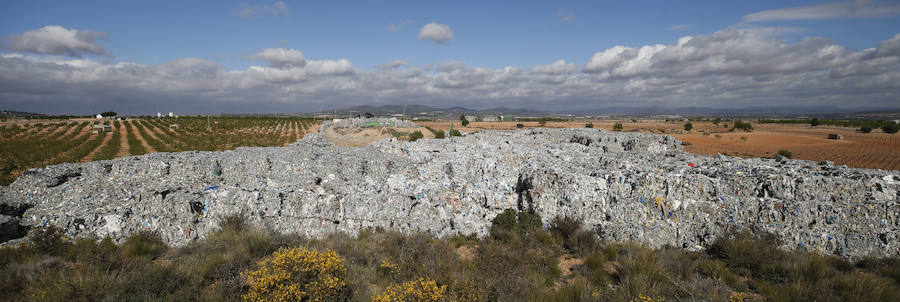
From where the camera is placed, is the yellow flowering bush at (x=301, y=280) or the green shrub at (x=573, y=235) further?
the green shrub at (x=573, y=235)

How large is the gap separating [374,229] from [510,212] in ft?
13.4

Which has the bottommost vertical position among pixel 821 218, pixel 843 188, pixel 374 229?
pixel 374 229

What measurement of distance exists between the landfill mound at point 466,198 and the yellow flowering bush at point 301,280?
4.11 metres

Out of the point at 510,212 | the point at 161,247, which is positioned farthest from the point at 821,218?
the point at 161,247

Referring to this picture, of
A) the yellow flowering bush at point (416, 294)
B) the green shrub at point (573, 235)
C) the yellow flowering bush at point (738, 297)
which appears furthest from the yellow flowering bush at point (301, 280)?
the yellow flowering bush at point (738, 297)

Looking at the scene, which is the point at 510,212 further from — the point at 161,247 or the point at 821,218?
the point at 161,247

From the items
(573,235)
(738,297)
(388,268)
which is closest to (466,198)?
(573,235)

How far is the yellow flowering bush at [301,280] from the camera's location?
4941 millimetres

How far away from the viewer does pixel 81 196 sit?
983 centimetres

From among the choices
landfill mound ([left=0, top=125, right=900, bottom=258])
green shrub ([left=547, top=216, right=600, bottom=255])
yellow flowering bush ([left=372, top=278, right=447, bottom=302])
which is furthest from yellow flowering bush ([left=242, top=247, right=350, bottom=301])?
green shrub ([left=547, top=216, right=600, bottom=255])

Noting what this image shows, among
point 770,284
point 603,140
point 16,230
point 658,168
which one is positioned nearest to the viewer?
point 770,284

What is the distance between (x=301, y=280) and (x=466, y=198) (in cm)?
621

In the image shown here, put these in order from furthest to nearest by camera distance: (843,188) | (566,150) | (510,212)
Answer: (566,150)
(510,212)
(843,188)

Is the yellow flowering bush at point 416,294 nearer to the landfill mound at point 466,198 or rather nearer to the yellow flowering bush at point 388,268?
the yellow flowering bush at point 388,268
